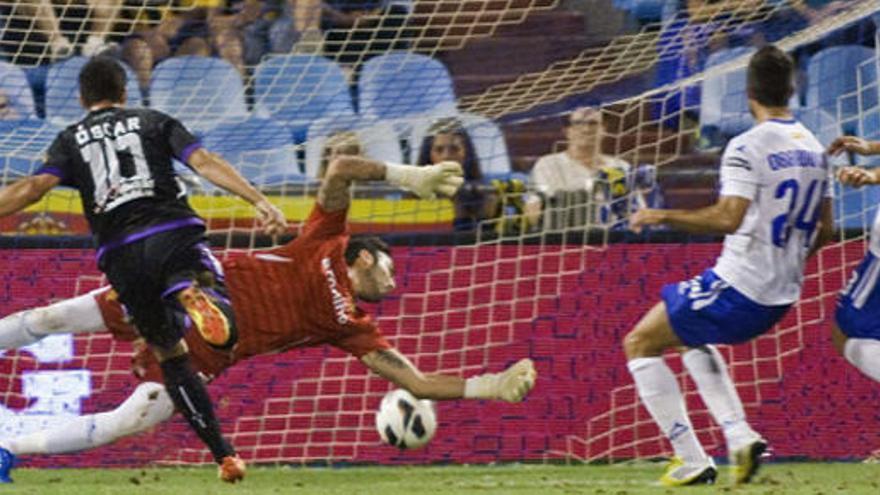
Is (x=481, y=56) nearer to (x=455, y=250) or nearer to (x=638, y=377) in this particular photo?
(x=455, y=250)

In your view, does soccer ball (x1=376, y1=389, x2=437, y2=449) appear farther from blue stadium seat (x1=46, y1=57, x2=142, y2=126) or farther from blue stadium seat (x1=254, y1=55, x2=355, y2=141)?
blue stadium seat (x1=46, y1=57, x2=142, y2=126)

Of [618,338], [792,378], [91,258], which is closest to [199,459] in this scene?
[91,258]

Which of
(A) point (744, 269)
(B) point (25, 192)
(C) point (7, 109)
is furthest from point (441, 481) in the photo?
(C) point (7, 109)

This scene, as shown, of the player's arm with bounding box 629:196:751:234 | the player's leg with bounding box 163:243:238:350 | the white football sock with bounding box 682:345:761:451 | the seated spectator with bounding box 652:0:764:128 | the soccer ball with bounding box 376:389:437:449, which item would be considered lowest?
the soccer ball with bounding box 376:389:437:449

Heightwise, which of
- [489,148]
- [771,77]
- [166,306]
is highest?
[771,77]

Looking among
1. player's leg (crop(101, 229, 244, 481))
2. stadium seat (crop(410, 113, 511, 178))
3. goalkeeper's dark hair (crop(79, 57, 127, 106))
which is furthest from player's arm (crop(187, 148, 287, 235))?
stadium seat (crop(410, 113, 511, 178))

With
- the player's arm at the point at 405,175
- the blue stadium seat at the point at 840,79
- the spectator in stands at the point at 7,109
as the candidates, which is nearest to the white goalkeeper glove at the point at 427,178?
the player's arm at the point at 405,175

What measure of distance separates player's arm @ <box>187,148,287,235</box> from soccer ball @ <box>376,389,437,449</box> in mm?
1526

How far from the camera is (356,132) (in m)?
12.2

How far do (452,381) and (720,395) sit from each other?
143 cm

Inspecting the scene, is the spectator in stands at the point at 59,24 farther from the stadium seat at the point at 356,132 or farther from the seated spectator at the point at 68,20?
the stadium seat at the point at 356,132

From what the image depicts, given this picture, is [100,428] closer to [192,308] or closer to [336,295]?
[336,295]

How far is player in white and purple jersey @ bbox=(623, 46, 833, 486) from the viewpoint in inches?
354

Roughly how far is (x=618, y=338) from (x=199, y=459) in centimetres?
231
